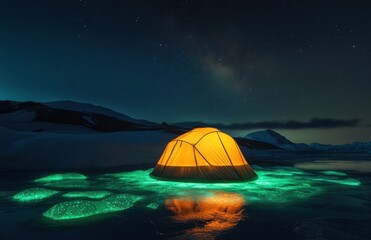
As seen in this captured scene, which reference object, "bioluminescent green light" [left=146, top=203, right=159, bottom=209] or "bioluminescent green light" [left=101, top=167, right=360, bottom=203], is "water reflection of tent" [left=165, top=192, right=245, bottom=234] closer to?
"bioluminescent green light" [left=146, top=203, right=159, bottom=209]

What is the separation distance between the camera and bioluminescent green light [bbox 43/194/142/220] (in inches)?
243

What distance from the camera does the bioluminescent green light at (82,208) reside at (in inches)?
243

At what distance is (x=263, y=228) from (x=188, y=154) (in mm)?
6129

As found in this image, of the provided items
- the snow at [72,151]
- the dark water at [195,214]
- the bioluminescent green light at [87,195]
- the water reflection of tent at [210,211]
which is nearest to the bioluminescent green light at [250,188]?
the dark water at [195,214]

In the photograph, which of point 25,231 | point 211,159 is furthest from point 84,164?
point 25,231

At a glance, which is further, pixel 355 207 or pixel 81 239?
pixel 355 207

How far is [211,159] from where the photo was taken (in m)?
11.2

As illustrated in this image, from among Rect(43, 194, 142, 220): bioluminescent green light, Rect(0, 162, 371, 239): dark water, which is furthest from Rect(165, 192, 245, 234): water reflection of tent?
Rect(43, 194, 142, 220): bioluminescent green light

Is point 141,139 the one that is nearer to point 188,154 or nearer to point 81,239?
point 188,154

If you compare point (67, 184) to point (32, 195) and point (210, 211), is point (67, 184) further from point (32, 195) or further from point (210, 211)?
point (210, 211)

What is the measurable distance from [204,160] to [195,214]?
480 centimetres

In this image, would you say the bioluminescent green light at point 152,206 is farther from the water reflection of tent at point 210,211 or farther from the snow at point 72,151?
the snow at point 72,151

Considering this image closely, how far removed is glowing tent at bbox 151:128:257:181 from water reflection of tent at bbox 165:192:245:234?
227cm

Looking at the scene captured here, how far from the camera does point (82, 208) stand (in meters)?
6.44
